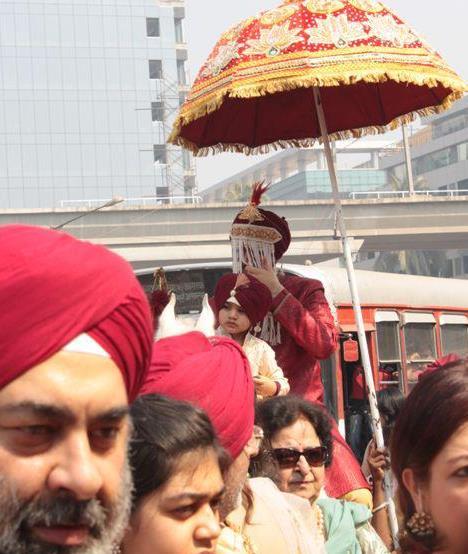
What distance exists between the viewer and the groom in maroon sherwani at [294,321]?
7.48 m

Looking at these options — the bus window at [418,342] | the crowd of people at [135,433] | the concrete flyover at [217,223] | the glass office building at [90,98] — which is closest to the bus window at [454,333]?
the bus window at [418,342]

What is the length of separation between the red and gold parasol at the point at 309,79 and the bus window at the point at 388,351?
8.85 meters

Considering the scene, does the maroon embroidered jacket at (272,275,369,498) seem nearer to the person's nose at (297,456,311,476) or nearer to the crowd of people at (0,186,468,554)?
the person's nose at (297,456,311,476)

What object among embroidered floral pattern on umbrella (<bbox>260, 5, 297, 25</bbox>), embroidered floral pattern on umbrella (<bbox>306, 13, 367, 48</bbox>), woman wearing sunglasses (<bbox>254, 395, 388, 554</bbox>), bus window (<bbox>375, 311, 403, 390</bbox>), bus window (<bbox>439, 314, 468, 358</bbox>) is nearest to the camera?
woman wearing sunglasses (<bbox>254, 395, 388, 554</bbox>)

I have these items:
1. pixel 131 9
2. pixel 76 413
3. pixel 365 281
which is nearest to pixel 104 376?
pixel 76 413

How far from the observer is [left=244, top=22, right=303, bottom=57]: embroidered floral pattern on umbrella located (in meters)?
8.16

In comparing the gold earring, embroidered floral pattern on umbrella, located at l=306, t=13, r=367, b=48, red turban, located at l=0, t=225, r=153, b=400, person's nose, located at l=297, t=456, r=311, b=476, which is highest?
embroidered floral pattern on umbrella, located at l=306, t=13, r=367, b=48

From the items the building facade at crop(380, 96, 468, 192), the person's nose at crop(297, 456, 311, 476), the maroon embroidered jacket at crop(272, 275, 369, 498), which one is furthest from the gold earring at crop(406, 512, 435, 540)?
the building facade at crop(380, 96, 468, 192)

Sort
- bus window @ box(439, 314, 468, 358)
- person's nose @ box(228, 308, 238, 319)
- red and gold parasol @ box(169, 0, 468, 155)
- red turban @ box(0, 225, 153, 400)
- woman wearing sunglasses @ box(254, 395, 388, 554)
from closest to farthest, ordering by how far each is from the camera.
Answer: red turban @ box(0, 225, 153, 400)
woman wearing sunglasses @ box(254, 395, 388, 554)
person's nose @ box(228, 308, 238, 319)
red and gold parasol @ box(169, 0, 468, 155)
bus window @ box(439, 314, 468, 358)

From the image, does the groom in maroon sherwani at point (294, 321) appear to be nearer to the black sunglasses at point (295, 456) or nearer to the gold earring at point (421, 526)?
the black sunglasses at point (295, 456)

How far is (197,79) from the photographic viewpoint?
8.63 meters

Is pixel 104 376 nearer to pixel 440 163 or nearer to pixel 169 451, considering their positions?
pixel 169 451

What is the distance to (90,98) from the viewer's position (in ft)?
494

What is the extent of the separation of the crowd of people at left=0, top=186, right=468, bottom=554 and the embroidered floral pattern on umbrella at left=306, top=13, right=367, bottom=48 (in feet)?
11.8
